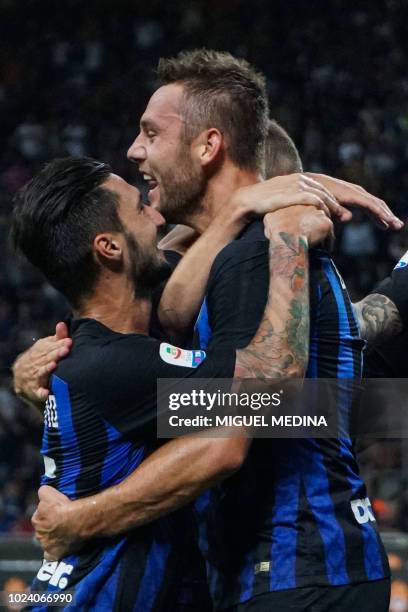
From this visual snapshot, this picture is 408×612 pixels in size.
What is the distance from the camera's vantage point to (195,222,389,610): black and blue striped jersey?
9.30ft

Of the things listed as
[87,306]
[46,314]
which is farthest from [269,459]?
[46,314]

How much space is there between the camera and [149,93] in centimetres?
1306

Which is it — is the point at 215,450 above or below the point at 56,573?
above

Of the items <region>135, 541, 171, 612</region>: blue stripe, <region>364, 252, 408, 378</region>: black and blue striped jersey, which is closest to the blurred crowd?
<region>364, 252, 408, 378</region>: black and blue striped jersey

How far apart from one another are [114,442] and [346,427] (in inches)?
25.8

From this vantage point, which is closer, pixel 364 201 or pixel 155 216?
pixel 155 216

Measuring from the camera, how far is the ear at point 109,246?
10.2 feet

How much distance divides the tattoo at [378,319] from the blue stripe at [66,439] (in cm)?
127

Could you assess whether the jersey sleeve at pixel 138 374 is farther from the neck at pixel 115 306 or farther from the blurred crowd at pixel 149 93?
the blurred crowd at pixel 149 93

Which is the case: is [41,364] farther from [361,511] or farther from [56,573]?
[361,511]

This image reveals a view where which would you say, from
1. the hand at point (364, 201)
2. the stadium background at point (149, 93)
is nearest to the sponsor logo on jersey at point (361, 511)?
the hand at point (364, 201)

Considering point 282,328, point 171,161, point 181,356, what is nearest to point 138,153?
point 171,161

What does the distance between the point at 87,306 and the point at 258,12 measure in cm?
1114

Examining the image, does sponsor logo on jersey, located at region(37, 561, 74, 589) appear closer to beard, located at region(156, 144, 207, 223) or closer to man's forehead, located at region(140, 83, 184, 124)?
beard, located at region(156, 144, 207, 223)
